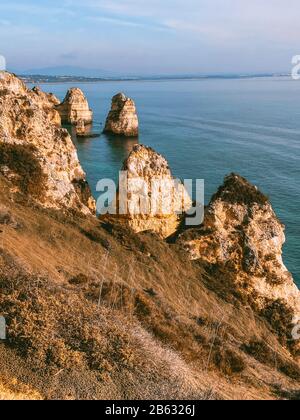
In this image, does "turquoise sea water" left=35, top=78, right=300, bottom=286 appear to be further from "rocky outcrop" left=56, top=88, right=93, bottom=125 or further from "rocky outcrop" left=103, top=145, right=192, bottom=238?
"rocky outcrop" left=103, top=145, right=192, bottom=238

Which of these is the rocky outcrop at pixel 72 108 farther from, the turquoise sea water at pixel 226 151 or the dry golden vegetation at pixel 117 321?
the dry golden vegetation at pixel 117 321

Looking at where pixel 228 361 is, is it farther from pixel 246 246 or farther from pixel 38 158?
pixel 38 158

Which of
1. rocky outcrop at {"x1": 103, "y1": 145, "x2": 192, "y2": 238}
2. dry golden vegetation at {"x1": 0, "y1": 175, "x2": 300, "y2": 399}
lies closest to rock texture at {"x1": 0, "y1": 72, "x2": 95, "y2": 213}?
dry golden vegetation at {"x1": 0, "y1": 175, "x2": 300, "y2": 399}

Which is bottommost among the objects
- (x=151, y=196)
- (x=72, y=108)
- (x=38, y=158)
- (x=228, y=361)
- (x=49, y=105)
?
(x=228, y=361)

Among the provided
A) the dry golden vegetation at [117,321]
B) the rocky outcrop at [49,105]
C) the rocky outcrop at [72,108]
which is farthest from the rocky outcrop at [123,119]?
the dry golden vegetation at [117,321]

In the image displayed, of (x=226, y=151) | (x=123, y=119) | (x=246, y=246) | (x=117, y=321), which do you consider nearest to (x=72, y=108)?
(x=123, y=119)

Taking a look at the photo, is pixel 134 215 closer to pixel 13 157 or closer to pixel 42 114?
pixel 13 157
